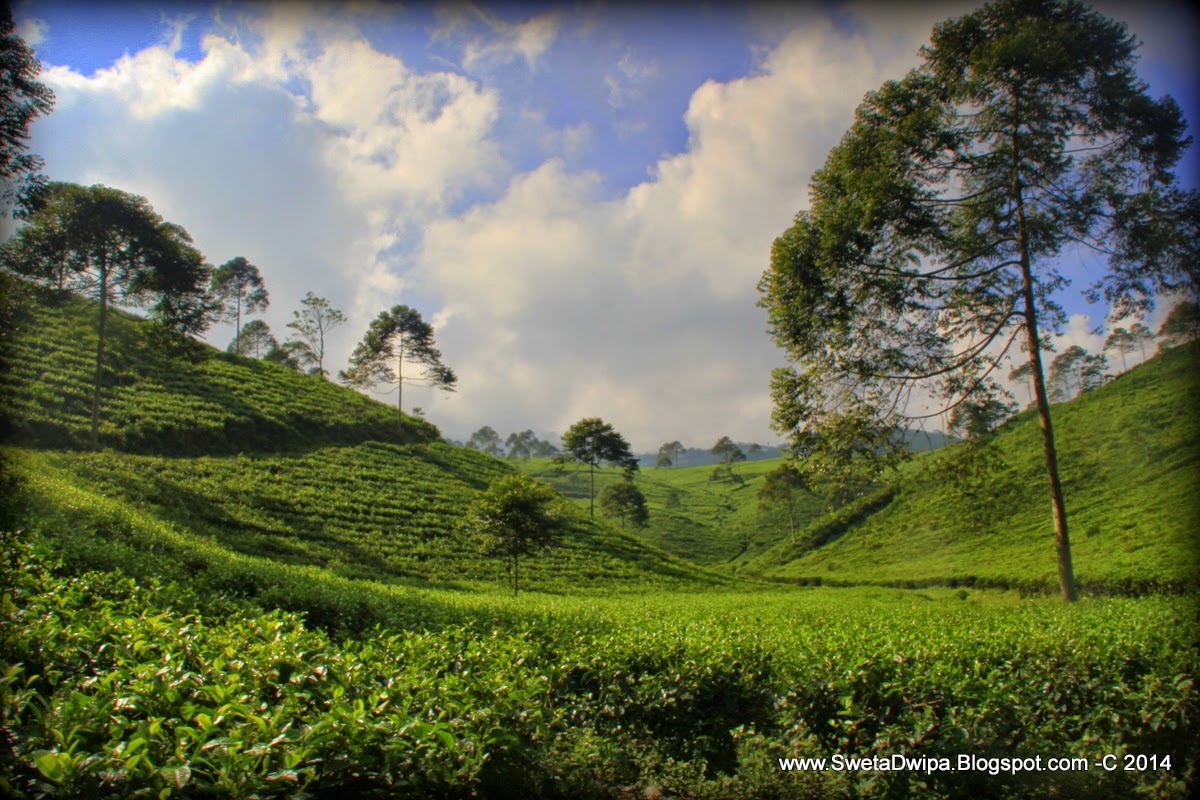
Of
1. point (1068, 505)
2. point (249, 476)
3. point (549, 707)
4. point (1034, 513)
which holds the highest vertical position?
point (249, 476)

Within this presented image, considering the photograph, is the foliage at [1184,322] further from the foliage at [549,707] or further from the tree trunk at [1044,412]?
the foliage at [549,707]

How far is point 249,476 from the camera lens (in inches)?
1271

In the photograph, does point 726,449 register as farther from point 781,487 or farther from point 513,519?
point 513,519

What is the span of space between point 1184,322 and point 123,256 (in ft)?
129

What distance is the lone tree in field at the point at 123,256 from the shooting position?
2453 cm

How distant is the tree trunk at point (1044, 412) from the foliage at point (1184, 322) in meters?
2.37

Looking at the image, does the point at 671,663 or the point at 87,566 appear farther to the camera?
the point at 87,566

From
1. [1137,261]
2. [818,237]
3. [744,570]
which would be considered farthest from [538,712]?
[744,570]

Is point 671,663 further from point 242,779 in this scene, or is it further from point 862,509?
point 862,509

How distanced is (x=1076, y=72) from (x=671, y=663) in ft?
50.8

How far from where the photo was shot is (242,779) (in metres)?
2.23

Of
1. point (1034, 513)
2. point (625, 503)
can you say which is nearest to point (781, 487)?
point (625, 503)

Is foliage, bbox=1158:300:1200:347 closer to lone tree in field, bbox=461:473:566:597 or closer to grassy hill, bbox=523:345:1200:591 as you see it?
grassy hill, bbox=523:345:1200:591

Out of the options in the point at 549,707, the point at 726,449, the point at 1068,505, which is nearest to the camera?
the point at 549,707
